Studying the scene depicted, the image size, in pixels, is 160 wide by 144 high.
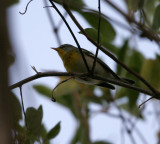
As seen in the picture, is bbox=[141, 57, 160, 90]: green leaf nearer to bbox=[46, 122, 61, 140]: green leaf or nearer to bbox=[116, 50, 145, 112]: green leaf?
bbox=[116, 50, 145, 112]: green leaf

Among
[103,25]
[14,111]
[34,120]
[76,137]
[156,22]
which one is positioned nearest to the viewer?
[14,111]

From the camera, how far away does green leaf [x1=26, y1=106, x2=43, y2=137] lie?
1.82m

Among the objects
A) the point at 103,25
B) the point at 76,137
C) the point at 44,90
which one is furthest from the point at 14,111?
the point at 44,90

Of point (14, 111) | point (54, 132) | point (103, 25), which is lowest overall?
point (54, 132)

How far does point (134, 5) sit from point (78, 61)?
3.76ft

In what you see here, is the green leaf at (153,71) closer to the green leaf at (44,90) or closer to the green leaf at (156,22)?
the green leaf at (156,22)

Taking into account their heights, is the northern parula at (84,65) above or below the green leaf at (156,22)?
below

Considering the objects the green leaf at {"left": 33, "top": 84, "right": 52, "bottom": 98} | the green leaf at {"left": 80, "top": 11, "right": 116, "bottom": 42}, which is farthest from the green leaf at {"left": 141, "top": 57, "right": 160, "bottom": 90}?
the green leaf at {"left": 33, "top": 84, "right": 52, "bottom": 98}

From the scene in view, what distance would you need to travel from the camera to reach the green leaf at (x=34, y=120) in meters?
1.82

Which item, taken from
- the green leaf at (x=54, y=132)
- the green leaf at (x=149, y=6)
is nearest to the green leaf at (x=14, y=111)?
the green leaf at (x=54, y=132)

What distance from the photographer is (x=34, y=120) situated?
1.83 metres

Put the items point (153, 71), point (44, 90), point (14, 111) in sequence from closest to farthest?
point (14, 111), point (153, 71), point (44, 90)

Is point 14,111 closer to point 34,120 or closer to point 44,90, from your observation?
point 34,120

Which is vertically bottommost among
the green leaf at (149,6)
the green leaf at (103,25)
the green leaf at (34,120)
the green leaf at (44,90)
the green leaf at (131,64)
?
the green leaf at (44,90)
